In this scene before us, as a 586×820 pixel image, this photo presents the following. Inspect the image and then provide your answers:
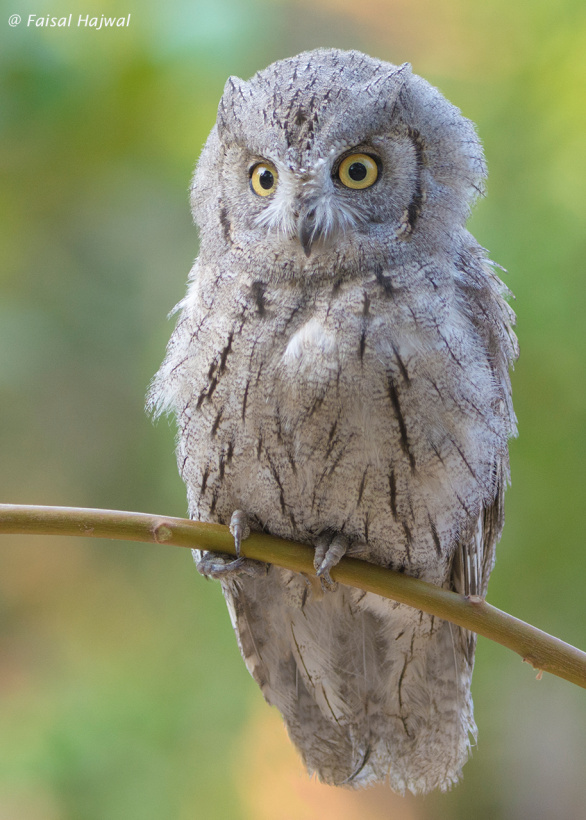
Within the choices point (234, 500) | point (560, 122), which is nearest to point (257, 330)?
point (234, 500)

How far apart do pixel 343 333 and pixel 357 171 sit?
275mm

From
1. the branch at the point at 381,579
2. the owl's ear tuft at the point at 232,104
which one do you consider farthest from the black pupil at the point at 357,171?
the branch at the point at 381,579

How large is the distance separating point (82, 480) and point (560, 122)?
80.4 inches

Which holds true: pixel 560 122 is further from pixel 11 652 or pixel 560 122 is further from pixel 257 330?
pixel 11 652

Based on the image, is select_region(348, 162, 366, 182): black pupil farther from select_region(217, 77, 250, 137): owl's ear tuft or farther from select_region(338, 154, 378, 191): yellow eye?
select_region(217, 77, 250, 137): owl's ear tuft

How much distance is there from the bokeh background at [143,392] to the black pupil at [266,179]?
1.27 metres

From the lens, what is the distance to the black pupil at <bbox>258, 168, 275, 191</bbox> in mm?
1300

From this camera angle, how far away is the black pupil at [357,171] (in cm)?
127

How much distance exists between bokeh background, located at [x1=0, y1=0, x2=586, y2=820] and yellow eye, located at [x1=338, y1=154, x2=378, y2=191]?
1199mm

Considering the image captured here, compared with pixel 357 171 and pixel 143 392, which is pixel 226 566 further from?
pixel 143 392

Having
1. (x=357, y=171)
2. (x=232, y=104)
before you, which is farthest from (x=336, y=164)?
(x=232, y=104)

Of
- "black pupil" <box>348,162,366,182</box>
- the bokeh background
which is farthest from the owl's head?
the bokeh background

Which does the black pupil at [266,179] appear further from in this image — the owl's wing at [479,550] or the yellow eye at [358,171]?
the owl's wing at [479,550]

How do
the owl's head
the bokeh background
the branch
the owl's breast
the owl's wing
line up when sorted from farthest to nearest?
the bokeh background
the owl's wing
the owl's breast
the owl's head
the branch
